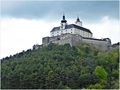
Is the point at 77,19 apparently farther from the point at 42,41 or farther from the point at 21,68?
the point at 21,68

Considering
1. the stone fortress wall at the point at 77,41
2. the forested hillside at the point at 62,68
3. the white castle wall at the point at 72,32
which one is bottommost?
the forested hillside at the point at 62,68

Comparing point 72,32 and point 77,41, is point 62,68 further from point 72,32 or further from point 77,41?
point 72,32

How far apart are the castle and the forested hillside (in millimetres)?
626

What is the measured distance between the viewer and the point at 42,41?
61.3 m

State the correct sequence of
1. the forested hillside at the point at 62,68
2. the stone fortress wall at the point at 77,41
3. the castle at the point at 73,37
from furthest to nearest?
the castle at the point at 73,37, the stone fortress wall at the point at 77,41, the forested hillside at the point at 62,68

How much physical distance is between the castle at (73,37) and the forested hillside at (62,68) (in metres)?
0.63

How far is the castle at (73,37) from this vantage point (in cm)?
5949

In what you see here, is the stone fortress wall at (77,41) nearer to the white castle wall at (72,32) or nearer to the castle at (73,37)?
the castle at (73,37)

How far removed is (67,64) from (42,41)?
646cm

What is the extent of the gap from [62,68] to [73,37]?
589 centimetres

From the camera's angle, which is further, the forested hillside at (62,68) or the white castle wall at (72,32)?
the white castle wall at (72,32)

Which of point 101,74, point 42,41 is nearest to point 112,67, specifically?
point 101,74

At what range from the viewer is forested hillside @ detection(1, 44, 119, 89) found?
165ft

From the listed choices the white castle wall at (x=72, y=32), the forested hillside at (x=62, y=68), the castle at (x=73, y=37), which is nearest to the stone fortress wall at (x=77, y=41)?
the castle at (x=73, y=37)
